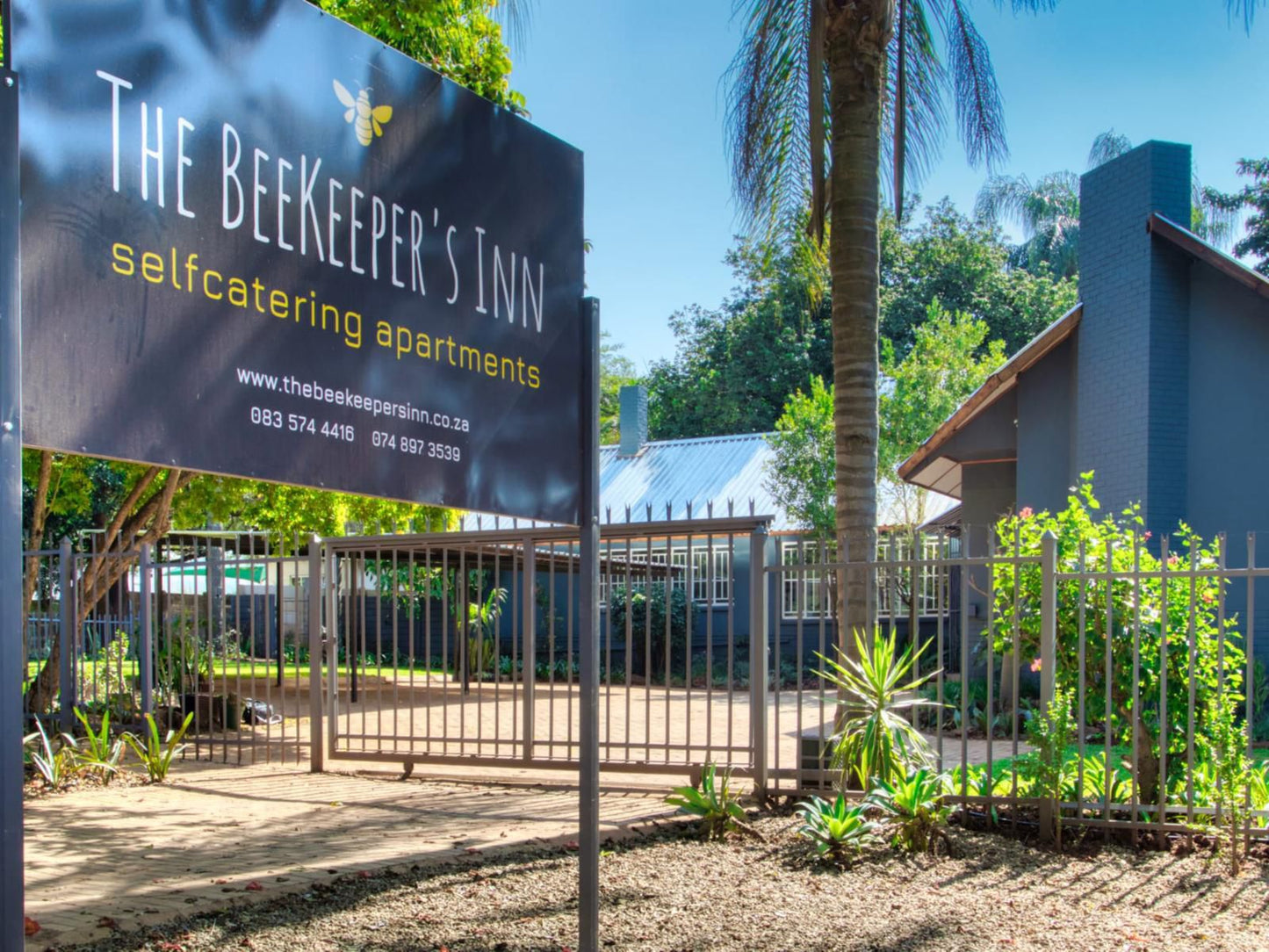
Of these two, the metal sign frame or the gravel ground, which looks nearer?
the metal sign frame

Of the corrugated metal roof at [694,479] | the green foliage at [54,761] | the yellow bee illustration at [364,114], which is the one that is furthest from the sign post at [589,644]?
the corrugated metal roof at [694,479]

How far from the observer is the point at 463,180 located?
3.59m

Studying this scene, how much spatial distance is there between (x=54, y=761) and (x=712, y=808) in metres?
5.42

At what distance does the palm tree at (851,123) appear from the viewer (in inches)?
350

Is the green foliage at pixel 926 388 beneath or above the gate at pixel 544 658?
above

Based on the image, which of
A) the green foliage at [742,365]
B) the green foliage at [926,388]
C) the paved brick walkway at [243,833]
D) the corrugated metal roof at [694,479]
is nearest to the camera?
the paved brick walkway at [243,833]

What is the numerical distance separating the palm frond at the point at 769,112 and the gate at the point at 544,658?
3239 millimetres

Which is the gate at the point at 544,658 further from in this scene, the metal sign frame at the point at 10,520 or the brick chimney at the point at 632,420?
the brick chimney at the point at 632,420

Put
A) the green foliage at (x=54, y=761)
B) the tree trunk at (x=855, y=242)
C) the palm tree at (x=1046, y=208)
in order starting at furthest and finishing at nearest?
the palm tree at (x=1046, y=208) → the green foliage at (x=54, y=761) → the tree trunk at (x=855, y=242)

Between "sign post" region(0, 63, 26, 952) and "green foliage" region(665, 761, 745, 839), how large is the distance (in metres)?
5.54

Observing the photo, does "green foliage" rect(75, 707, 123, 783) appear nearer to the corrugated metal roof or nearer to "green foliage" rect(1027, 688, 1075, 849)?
"green foliage" rect(1027, 688, 1075, 849)

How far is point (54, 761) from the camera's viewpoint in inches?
369

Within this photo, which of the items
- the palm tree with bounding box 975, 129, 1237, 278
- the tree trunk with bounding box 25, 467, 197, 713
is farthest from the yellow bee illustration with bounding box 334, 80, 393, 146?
the palm tree with bounding box 975, 129, 1237, 278

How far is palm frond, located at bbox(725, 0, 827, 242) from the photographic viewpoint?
967 cm
